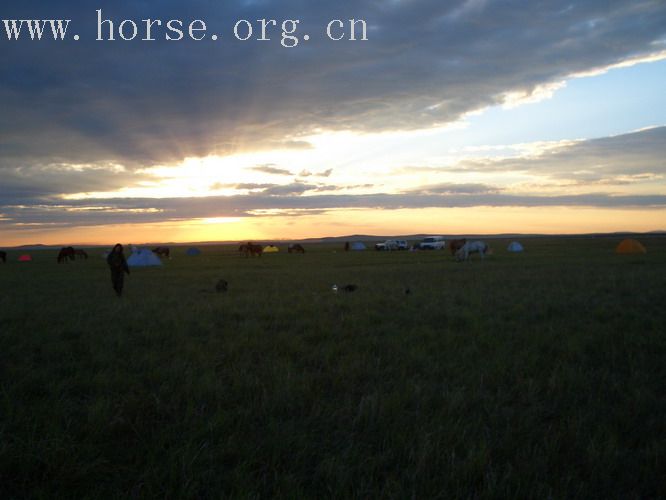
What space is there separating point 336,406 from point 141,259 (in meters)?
37.6

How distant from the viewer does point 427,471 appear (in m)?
4.08

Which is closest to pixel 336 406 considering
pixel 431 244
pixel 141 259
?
pixel 141 259

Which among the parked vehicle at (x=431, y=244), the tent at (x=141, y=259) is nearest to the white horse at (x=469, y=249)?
the tent at (x=141, y=259)

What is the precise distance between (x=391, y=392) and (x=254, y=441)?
6.65ft

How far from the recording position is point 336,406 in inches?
222

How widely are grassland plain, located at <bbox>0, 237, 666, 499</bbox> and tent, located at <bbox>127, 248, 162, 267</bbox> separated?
28544 millimetres

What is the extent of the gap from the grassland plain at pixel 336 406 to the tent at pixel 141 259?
28.5 meters

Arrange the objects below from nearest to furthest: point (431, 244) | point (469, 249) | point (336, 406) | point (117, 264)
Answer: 1. point (336, 406)
2. point (117, 264)
3. point (469, 249)
4. point (431, 244)

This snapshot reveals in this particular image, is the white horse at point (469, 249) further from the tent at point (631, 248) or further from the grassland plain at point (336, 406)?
the grassland plain at point (336, 406)

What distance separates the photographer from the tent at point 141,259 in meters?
39.2

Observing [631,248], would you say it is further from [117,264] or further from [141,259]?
[117,264]

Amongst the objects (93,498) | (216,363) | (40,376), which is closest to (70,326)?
(40,376)

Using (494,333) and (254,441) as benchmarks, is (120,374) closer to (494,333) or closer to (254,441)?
(254,441)

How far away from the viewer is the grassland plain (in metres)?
3.95
